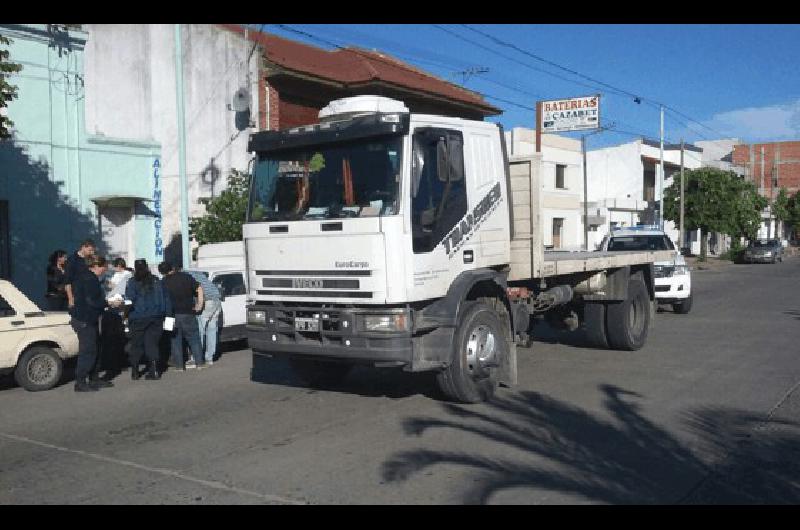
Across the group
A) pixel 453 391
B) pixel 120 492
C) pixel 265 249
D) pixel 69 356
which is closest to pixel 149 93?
pixel 69 356

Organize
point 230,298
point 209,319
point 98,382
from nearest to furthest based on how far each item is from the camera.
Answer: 1. point 98,382
2. point 209,319
3. point 230,298

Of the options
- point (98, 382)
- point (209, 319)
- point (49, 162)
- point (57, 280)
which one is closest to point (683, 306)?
point (209, 319)

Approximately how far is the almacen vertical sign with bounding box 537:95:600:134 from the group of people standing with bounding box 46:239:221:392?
20.1 meters

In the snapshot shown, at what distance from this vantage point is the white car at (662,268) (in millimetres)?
16672

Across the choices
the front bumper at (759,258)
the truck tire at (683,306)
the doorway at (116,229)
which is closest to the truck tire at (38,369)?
the doorway at (116,229)

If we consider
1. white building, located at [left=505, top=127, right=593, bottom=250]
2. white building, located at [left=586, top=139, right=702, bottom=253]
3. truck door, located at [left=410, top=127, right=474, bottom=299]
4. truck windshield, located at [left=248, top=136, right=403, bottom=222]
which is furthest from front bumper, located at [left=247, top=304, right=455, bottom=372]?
white building, located at [left=586, top=139, right=702, bottom=253]

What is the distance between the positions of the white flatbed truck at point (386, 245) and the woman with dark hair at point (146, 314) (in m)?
2.45

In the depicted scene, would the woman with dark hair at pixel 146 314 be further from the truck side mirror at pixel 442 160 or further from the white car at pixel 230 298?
the truck side mirror at pixel 442 160

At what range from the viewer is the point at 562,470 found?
19.0ft

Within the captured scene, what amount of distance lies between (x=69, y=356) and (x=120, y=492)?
5.21 m

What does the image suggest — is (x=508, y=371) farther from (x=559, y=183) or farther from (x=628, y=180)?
(x=628, y=180)

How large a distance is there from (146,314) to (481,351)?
4634 millimetres

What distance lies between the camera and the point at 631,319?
39.2 feet

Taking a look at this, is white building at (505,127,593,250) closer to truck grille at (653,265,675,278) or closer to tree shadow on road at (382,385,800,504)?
truck grille at (653,265,675,278)
